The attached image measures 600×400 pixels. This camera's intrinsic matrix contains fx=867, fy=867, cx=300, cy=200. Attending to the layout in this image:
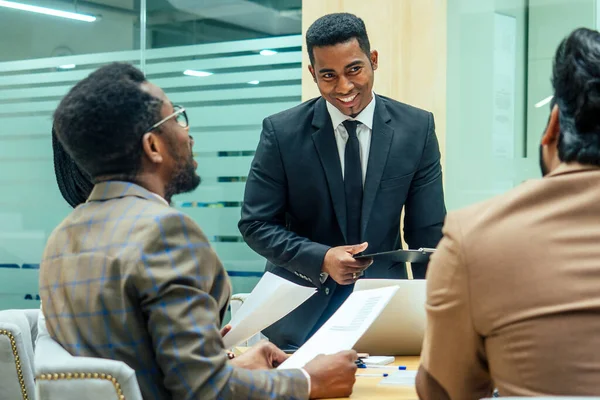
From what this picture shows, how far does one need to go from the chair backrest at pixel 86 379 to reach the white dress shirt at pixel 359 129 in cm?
168

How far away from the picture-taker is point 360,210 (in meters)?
3.07

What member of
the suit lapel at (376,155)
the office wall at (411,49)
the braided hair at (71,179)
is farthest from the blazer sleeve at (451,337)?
the office wall at (411,49)

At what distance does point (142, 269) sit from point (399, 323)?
3.45 ft

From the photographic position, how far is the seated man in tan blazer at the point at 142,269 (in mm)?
1670

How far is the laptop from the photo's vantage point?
96.3 inches

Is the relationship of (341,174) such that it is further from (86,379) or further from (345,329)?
(86,379)

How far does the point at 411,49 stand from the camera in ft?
16.1

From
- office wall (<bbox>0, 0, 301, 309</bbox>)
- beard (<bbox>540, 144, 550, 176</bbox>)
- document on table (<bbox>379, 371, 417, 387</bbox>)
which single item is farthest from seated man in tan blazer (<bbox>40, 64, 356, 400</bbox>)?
office wall (<bbox>0, 0, 301, 309</bbox>)

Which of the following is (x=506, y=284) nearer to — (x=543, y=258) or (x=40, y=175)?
(x=543, y=258)

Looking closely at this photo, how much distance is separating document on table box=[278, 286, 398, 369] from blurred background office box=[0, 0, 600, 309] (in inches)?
91.2

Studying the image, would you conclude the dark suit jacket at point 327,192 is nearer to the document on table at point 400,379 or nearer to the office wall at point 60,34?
the document on table at point 400,379

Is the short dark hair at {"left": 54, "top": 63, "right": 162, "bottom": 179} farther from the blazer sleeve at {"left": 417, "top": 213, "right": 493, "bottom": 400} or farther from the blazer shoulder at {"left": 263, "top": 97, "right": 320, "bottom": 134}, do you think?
the blazer shoulder at {"left": 263, "top": 97, "right": 320, "bottom": 134}

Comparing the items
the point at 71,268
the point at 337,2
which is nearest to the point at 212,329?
the point at 71,268

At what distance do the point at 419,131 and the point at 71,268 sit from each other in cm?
175
